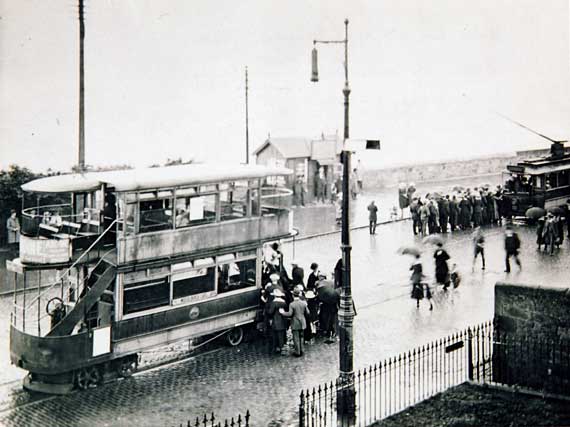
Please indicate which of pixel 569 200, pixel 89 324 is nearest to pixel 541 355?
pixel 89 324

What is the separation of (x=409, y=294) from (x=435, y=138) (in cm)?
3390

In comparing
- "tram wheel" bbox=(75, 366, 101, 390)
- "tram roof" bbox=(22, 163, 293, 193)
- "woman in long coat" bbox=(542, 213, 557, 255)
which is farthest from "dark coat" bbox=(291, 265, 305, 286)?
"woman in long coat" bbox=(542, 213, 557, 255)

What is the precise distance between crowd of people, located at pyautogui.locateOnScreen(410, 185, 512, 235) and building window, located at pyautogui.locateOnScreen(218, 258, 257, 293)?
568 inches

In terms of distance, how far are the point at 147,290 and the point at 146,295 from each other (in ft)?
0.34

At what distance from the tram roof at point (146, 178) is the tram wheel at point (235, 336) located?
11.2 feet

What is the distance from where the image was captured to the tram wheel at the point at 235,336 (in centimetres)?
1795

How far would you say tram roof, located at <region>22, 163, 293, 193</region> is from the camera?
51.2 feet

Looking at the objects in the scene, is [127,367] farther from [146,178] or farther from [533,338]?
[533,338]

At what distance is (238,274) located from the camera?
1817 centimetres

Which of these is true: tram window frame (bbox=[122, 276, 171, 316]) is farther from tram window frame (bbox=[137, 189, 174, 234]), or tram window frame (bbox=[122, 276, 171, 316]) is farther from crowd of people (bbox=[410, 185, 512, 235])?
crowd of people (bbox=[410, 185, 512, 235])

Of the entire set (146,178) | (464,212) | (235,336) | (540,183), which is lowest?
(235,336)

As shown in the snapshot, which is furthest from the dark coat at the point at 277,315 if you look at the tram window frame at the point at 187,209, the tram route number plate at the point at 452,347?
the tram route number plate at the point at 452,347

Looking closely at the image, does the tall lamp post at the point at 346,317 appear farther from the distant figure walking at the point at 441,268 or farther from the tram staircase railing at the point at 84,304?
the distant figure walking at the point at 441,268

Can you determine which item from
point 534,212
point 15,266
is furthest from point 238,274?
point 534,212
